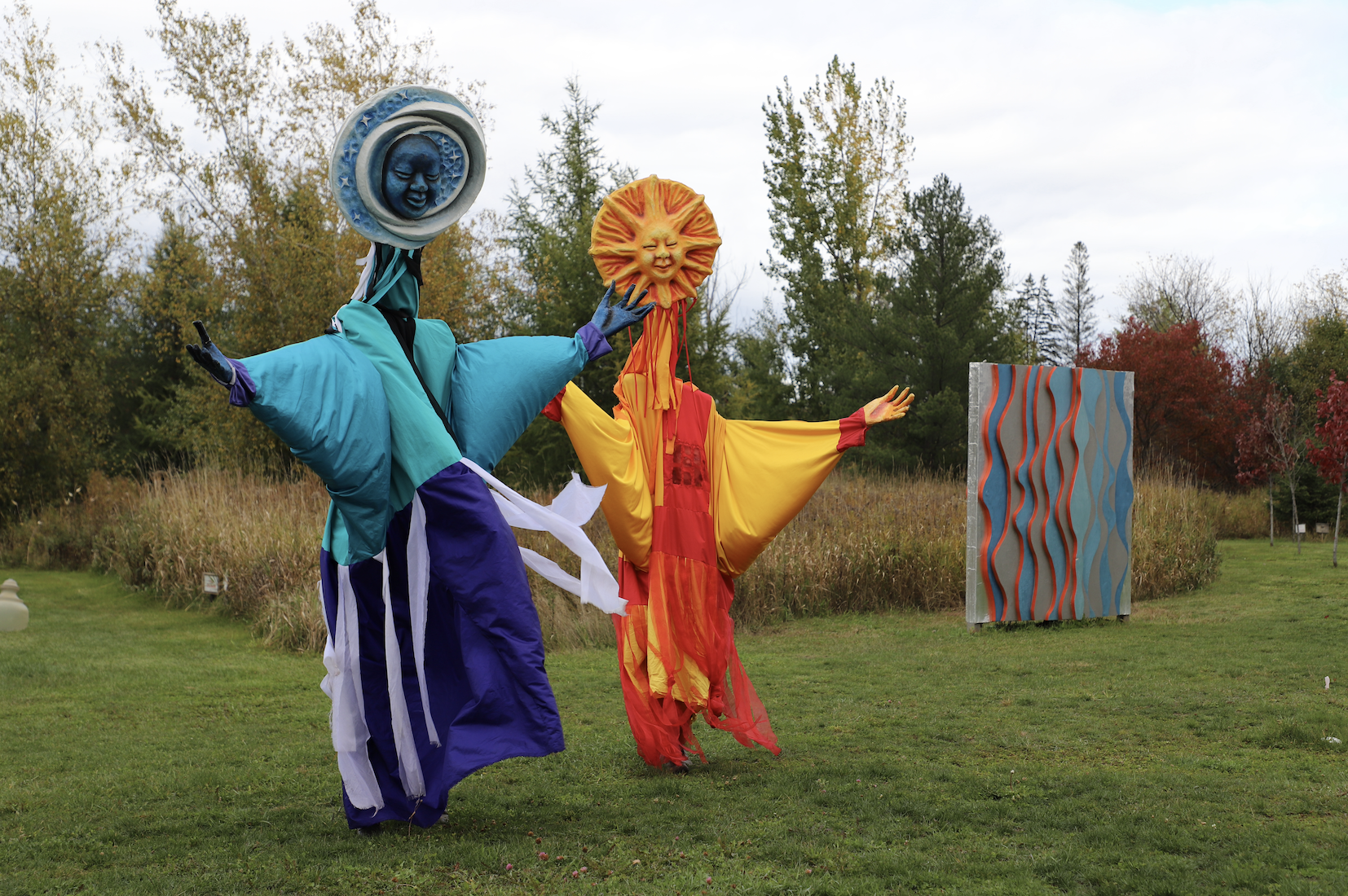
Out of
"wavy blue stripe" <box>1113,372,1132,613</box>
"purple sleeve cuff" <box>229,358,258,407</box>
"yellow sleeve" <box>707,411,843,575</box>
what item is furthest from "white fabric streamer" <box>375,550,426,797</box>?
"wavy blue stripe" <box>1113,372,1132,613</box>

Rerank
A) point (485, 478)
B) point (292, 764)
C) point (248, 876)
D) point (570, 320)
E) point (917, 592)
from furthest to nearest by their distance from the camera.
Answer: point (570, 320)
point (917, 592)
point (292, 764)
point (485, 478)
point (248, 876)

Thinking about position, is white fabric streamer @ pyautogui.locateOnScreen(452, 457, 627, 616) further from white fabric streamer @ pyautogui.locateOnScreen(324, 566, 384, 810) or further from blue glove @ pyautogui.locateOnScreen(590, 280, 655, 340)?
blue glove @ pyautogui.locateOnScreen(590, 280, 655, 340)

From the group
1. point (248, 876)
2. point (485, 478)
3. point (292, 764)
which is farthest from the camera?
point (292, 764)

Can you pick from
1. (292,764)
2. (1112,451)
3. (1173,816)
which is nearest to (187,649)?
(292,764)

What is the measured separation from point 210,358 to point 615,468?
2069 millimetres

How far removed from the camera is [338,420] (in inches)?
138

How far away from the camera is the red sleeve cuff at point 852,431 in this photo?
5.06 metres

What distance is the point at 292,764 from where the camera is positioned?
518 cm

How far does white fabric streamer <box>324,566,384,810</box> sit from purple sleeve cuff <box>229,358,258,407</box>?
0.78 metres

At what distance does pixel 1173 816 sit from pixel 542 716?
2392mm

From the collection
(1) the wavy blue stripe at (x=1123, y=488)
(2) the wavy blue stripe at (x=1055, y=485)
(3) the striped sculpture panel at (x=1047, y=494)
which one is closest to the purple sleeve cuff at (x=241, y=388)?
(3) the striped sculpture panel at (x=1047, y=494)

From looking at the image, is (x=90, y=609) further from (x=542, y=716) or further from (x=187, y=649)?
(x=542, y=716)

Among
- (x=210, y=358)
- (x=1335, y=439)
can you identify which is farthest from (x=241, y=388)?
(x=1335, y=439)

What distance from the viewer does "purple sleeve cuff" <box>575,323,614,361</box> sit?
4326mm
